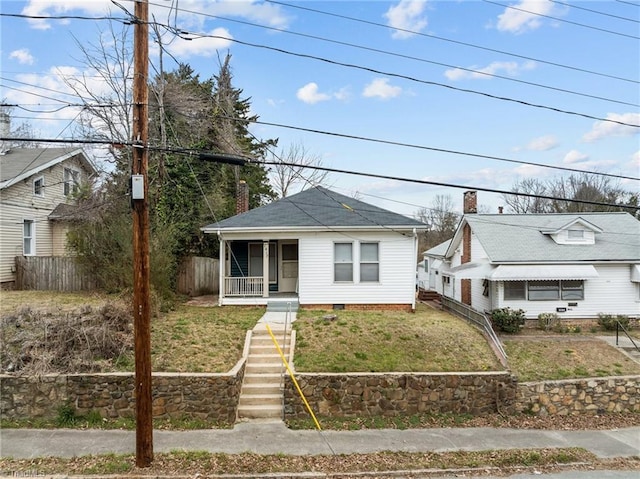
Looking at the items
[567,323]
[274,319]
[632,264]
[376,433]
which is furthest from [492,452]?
[632,264]

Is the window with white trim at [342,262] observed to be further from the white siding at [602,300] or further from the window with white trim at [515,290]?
the window with white trim at [515,290]

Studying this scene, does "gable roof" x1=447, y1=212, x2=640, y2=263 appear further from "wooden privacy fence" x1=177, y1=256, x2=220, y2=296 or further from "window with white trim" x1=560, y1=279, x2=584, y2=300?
"wooden privacy fence" x1=177, y1=256, x2=220, y2=296

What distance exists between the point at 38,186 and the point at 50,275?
511 cm

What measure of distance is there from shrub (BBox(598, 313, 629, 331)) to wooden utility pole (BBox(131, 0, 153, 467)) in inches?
651

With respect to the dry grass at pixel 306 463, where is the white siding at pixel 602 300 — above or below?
above

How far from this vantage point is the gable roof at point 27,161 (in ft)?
59.8

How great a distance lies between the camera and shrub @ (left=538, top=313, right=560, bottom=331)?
51.7ft

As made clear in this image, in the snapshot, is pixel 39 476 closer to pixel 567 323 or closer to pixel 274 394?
pixel 274 394

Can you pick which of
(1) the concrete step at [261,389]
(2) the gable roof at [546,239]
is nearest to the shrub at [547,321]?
(2) the gable roof at [546,239]

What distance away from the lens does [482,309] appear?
59.7 ft

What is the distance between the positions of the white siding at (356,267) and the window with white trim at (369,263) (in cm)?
17

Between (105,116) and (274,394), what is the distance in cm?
1614

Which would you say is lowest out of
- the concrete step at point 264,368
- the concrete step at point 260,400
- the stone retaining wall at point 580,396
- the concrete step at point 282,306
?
the stone retaining wall at point 580,396

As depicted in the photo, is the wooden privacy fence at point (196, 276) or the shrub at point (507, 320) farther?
the wooden privacy fence at point (196, 276)
